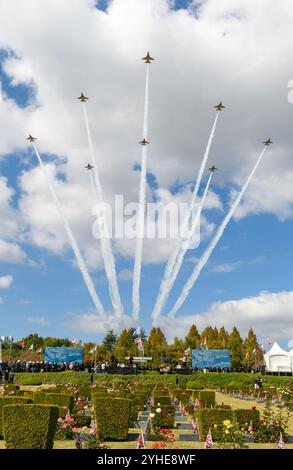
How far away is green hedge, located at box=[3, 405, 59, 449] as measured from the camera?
14891 millimetres

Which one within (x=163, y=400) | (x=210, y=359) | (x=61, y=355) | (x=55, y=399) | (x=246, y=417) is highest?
(x=61, y=355)

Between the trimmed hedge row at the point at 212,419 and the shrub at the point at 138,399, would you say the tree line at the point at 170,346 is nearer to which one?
the shrub at the point at 138,399

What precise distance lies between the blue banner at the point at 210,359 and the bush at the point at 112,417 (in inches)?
2417

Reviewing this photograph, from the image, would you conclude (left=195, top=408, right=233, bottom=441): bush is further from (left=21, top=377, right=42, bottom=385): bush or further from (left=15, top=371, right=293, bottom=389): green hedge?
(left=21, top=377, right=42, bottom=385): bush

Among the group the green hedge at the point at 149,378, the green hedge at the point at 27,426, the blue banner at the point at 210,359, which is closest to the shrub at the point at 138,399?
the green hedge at the point at 27,426

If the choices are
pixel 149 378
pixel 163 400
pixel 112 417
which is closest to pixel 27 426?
pixel 112 417

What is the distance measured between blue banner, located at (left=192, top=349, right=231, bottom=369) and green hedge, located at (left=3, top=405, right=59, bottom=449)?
66428 millimetres

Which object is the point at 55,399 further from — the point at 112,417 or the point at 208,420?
the point at 208,420

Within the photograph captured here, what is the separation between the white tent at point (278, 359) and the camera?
280 ft

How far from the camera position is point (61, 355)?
251 feet

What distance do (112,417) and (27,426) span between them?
5275 millimetres
